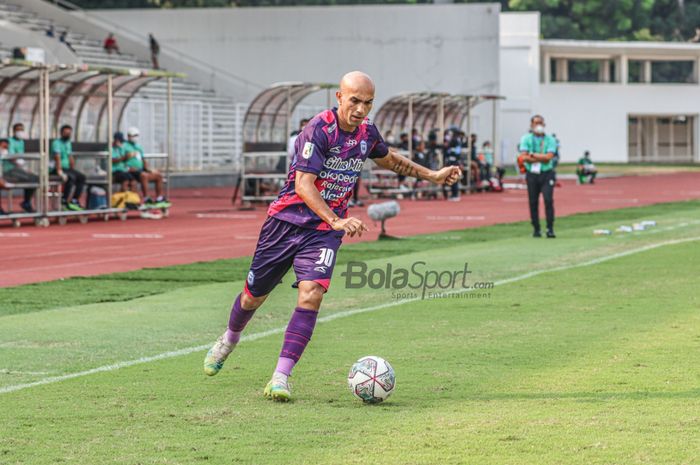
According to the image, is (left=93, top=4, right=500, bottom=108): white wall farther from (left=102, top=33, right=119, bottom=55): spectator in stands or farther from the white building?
the white building

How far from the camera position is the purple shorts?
8.45m

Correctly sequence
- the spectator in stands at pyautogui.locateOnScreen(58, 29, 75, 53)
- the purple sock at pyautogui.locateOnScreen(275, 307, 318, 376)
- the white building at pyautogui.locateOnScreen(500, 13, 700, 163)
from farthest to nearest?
the white building at pyautogui.locateOnScreen(500, 13, 700, 163) → the spectator in stands at pyautogui.locateOnScreen(58, 29, 75, 53) → the purple sock at pyautogui.locateOnScreen(275, 307, 318, 376)

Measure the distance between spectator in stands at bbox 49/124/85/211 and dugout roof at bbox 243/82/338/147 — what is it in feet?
22.8

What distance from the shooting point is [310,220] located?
336 inches

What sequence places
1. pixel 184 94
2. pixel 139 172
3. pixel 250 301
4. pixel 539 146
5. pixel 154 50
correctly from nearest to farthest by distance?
1. pixel 250 301
2. pixel 539 146
3. pixel 139 172
4. pixel 184 94
5. pixel 154 50

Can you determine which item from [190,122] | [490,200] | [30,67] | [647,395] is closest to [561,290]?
[647,395]

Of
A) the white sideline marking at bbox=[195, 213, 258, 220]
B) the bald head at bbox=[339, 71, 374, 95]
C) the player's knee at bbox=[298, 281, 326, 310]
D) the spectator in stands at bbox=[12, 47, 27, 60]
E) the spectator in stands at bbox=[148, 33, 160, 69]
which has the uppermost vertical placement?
the spectator in stands at bbox=[148, 33, 160, 69]

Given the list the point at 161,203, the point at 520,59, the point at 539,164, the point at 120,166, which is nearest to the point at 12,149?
the point at 120,166

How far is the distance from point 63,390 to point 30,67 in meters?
18.1

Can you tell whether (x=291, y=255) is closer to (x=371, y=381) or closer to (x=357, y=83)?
(x=371, y=381)

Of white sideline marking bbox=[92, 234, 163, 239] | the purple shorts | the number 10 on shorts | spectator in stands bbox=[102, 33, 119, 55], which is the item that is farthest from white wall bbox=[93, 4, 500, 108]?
the number 10 on shorts

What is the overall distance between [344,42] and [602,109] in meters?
26.9

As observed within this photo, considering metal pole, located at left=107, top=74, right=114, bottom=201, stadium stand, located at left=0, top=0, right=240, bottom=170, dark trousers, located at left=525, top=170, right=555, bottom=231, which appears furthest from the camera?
stadium stand, located at left=0, top=0, right=240, bottom=170

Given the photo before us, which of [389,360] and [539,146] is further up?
[539,146]
